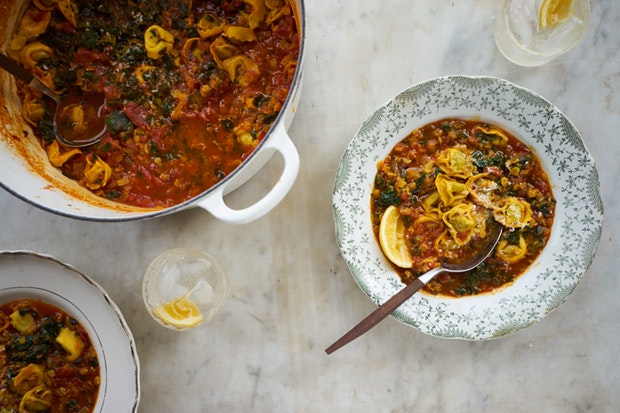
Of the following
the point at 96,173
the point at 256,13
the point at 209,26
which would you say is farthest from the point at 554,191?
the point at 96,173

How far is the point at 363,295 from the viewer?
255 centimetres

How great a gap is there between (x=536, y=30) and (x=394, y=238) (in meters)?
1.12

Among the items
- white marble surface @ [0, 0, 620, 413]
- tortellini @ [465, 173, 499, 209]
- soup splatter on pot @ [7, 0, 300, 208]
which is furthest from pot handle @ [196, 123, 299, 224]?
tortellini @ [465, 173, 499, 209]

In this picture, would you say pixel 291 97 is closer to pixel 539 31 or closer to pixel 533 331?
pixel 539 31

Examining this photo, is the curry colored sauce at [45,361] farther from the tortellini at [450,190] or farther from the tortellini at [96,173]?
the tortellini at [450,190]

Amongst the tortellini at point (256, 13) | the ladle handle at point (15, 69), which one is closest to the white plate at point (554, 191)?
the tortellini at point (256, 13)

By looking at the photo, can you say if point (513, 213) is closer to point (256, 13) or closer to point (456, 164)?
point (456, 164)

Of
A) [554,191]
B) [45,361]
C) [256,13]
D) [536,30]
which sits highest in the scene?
[536,30]

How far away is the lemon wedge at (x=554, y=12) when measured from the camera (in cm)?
248

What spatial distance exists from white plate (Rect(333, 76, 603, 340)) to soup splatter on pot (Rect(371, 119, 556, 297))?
39mm

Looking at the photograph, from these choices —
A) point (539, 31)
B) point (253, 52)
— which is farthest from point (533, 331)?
point (253, 52)

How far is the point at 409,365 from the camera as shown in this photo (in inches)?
101

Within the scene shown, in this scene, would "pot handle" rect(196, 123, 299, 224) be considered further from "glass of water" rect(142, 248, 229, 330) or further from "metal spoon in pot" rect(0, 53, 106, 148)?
"metal spoon in pot" rect(0, 53, 106, 148)

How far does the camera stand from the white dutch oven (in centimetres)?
193
